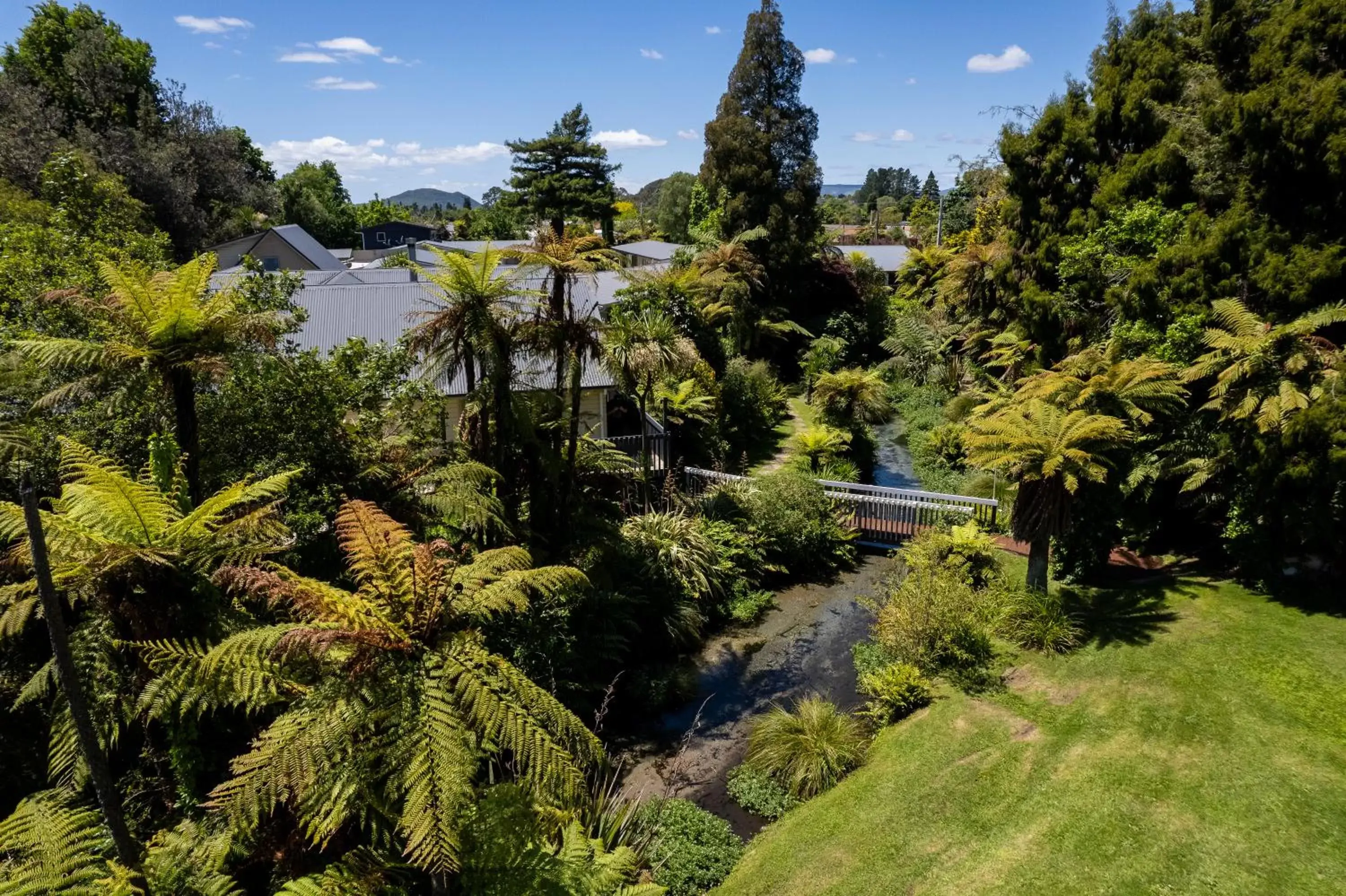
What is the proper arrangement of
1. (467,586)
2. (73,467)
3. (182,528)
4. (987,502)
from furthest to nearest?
(987,502) → (73,467) → (467,586) → (182,528)

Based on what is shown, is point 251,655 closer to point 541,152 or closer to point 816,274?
point 816,274

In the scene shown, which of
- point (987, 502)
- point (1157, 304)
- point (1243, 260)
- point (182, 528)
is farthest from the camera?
point (987, 502)

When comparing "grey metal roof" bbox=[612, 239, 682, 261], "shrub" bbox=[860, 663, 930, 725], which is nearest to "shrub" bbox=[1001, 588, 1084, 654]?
"shrub" bbox=[860, 663, 930, 725]

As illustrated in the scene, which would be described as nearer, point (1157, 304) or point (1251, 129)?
point (1251, 129)

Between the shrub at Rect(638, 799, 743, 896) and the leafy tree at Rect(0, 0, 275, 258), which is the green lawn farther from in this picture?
the leafy tree at Rect(0, 0, 275, 258)

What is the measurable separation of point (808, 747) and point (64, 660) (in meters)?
6.55

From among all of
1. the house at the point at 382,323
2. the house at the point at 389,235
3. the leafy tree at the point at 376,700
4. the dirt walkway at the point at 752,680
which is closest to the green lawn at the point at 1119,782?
the dirt walkway at the point at 752,680

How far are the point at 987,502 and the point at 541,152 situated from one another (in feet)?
138

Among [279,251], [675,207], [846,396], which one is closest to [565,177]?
[675,207]

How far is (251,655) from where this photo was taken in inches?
164

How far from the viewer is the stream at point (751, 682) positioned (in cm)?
774

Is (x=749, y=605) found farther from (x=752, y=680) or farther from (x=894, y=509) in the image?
(x=894, y=509)

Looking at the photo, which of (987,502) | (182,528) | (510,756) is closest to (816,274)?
(987,502)

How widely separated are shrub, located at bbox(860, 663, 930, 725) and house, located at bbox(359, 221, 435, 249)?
6182 centimetres
